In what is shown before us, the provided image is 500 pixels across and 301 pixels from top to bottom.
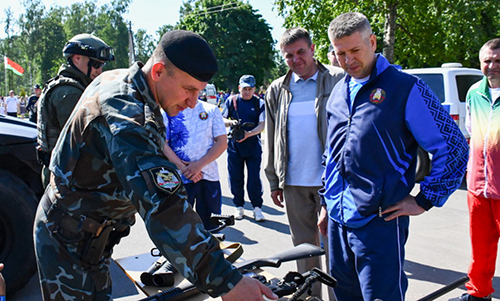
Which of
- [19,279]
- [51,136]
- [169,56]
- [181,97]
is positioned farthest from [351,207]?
[19,279]

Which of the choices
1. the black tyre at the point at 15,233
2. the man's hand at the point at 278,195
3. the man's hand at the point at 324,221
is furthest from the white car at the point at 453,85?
the black tyre at the point at 15,233

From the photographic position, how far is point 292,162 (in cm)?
320

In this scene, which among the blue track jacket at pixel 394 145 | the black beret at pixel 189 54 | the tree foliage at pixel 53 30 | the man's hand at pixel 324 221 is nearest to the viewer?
the black beret at pixel 189 54

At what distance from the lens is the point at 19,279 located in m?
3.55

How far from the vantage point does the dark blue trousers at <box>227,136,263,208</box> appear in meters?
6.00

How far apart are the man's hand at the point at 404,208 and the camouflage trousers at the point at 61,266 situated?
54.6 inches

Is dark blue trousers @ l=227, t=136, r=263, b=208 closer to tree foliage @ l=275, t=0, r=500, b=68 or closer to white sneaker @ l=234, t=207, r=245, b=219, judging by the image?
white sneaker @ l=234, t=207, r=245, b=219

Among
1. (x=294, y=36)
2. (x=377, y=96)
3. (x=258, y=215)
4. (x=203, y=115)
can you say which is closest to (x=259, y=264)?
(x=377, y=96)

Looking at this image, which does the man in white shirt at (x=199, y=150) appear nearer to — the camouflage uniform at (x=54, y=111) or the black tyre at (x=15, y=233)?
the camouflage uniform at (x=54, y=111)

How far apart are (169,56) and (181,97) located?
0.55 feet

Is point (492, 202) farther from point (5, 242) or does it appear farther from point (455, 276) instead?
point (5, 242)

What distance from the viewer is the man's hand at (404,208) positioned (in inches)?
83.5

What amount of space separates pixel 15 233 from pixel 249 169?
10.4 feet

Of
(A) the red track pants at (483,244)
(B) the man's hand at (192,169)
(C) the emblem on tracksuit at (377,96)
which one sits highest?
(C) the emblem on tracksuit at (377,96)
